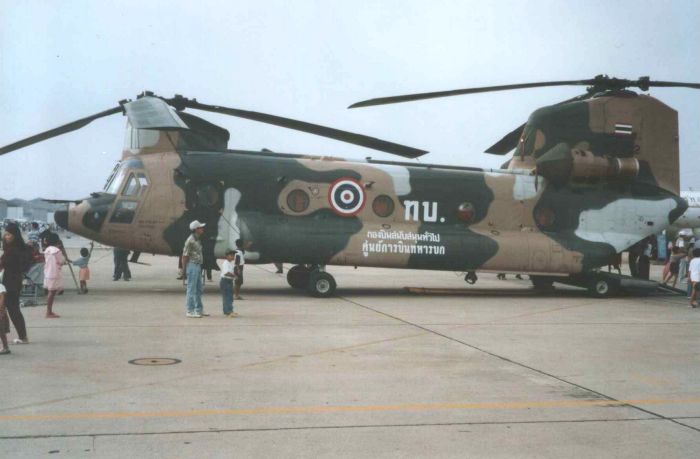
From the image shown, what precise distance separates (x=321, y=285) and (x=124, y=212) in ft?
16.2

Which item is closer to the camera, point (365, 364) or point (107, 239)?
point (365, 364)

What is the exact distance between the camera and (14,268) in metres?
9.67

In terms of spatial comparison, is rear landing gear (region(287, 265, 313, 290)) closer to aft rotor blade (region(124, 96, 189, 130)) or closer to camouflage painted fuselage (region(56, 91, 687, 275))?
camouflage painted fuselage (region(56, 91, 687, 275))

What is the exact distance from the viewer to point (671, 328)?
41.5 ft

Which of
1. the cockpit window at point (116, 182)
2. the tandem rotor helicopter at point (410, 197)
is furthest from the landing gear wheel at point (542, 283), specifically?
the cockpit window at point (116, 182)

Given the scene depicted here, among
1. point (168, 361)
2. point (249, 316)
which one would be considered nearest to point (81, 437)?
point (168, 361)

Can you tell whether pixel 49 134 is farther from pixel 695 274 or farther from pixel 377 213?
pixel 695 274

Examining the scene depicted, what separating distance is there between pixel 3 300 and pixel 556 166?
44.7 ft

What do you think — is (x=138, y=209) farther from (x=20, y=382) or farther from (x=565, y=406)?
(x=565, y=406)

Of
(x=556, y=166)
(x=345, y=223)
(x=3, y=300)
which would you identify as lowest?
(x=3, y=300)

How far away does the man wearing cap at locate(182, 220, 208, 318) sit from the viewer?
42.9 feet

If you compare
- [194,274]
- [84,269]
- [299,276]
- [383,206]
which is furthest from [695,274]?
[84,269]

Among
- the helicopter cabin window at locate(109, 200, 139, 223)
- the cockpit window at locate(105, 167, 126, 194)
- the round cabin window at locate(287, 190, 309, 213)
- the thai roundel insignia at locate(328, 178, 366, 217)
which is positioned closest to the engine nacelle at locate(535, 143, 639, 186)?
the thai roundel insignia at locate(328, 178, 366, 217)

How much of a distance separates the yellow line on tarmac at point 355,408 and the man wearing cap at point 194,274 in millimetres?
6749
